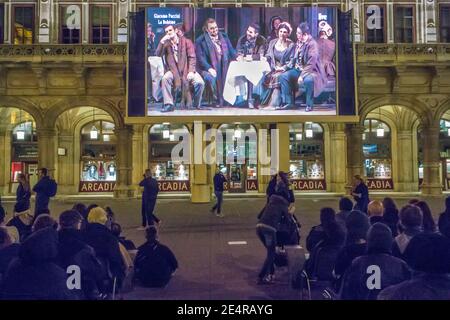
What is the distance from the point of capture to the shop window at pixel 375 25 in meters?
23.2

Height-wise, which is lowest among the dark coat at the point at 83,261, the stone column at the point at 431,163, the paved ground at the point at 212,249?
the paved ground at the point at 212,249

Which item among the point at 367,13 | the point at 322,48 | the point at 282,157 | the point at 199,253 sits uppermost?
the point at 367,13

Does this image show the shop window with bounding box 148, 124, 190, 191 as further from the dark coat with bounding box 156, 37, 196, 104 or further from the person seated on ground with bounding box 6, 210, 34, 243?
the person seated on ground with bounding box 6, 210, 34, 243

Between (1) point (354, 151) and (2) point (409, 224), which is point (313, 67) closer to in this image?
(1) point (354, 151)

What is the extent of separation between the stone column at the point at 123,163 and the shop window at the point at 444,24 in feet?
56.5

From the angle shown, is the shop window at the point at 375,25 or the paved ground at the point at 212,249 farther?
the shop window at the point at 375,25

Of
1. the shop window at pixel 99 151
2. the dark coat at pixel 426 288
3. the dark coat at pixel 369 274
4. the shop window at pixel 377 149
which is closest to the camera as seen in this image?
the dark coat at pixel 426 288

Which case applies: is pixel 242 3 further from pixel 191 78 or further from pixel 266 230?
pixel 266 230

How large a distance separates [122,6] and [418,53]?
50.7 ft

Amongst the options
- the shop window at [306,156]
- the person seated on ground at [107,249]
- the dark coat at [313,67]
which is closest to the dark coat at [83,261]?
the person seated on ground at [107,249]

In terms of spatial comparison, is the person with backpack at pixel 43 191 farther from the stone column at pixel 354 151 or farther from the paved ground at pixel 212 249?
the stone column at pixel 354 151

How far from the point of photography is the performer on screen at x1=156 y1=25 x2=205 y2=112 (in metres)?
18.2

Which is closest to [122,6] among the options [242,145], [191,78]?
[191,78]

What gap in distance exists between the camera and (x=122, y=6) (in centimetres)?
2291
